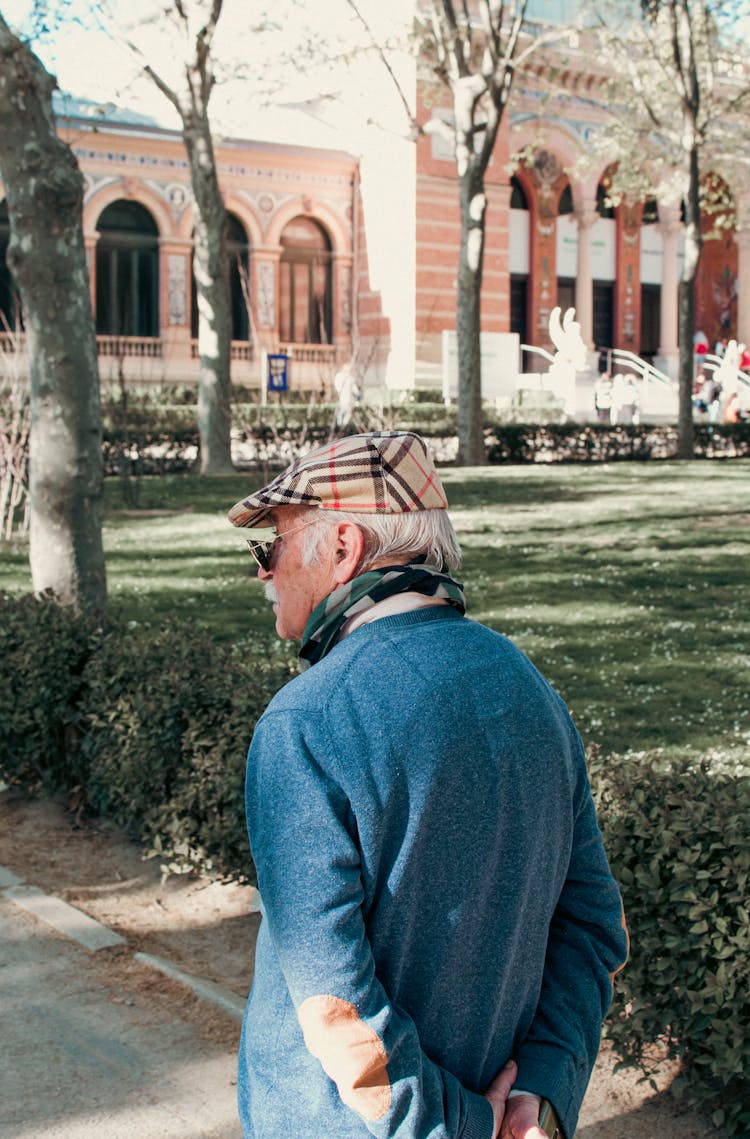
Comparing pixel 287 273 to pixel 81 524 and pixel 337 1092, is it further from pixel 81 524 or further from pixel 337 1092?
pixel 337 1092

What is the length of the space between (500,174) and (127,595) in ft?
98.9

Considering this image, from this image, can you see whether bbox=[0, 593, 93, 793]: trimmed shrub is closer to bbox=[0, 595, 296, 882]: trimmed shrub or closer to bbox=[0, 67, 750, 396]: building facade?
bbox=[0, 595, 296, 882]: trimmed shrub

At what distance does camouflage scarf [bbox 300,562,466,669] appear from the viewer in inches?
73.5

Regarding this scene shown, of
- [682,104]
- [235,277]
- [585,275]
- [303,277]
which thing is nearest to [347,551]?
[682,104]

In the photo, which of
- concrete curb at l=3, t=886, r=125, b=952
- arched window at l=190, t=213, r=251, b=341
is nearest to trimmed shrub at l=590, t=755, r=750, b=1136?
concrete curb at l=3, t=886, r=125, b=952

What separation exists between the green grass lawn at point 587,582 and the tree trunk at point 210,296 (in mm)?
909

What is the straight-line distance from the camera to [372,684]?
1746 millimetres

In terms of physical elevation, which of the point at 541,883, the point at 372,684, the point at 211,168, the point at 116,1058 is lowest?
the point at 116,1058

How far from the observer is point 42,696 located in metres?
5.62

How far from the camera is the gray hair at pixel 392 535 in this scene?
1.90m

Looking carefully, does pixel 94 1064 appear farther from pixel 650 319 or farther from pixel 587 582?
pixel 650 319

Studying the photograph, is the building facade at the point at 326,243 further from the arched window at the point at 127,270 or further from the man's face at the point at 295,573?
the man's face at the point at 295,573

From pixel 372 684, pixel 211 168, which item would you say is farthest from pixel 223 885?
pixel 211 168

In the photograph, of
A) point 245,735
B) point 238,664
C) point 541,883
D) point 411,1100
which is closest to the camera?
point 411,1100
